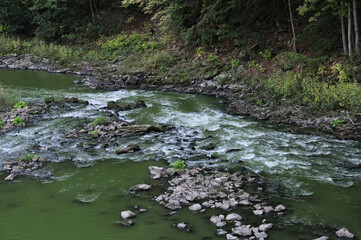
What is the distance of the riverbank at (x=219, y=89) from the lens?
A: 11656 mm

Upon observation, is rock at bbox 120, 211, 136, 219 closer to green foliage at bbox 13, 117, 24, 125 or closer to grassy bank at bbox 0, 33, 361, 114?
green foliage at bbox 13, 117, 24, 125

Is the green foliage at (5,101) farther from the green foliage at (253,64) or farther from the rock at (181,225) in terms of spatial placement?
the green foliage at (253,64)

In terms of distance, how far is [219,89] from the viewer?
59.4 feet

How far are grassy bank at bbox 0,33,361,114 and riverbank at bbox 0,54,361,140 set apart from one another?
31 centimetres

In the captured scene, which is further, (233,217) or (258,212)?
(258,212)

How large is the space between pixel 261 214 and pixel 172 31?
2118 cm

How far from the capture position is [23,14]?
3588 centimetres

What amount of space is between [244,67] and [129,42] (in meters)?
13.6

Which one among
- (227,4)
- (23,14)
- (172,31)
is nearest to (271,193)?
(227,4)

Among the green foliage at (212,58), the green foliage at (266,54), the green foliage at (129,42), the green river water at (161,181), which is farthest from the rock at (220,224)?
the green foliage at (129,42)

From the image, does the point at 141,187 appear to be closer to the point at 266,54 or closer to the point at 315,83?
the point at 315,83

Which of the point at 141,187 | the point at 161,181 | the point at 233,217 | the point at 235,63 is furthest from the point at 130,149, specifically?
the point at 235,63

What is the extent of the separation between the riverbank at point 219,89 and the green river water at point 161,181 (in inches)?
38.1

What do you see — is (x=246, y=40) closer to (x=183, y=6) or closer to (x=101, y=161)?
(x=183, y=6)
